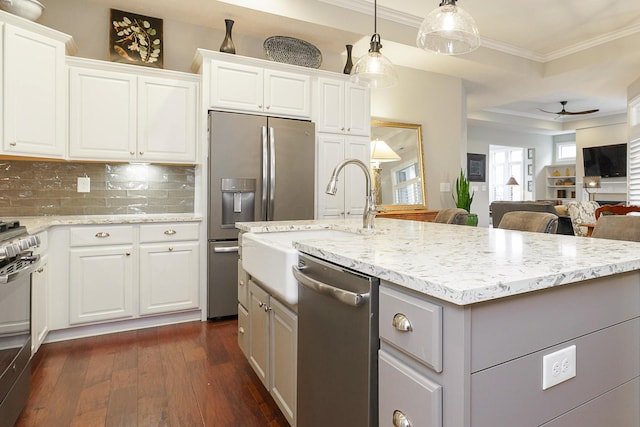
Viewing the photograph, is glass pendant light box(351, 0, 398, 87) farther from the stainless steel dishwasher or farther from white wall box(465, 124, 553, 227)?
white wall box(465, 124, 553, 227)

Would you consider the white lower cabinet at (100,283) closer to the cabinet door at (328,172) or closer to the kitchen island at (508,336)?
the cabinet door at (328,172)

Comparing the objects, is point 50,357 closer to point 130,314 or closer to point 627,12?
point 130,314

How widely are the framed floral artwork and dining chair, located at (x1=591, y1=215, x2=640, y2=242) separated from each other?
3.41 m

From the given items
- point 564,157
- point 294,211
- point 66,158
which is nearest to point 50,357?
point 66,158

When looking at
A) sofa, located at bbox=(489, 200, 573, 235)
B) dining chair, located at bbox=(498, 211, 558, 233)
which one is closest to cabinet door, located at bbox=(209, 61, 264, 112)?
dining chair, located at bbox=(498, 211, 558, 233)

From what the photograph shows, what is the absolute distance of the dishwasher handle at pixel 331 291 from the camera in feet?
3.39

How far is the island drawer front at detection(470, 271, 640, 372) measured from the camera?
2.61 feet

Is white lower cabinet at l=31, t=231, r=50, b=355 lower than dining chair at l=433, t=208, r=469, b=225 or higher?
lower

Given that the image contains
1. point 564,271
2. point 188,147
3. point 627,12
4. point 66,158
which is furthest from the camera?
point 627,12

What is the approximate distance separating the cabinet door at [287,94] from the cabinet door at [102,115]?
110 centimetres

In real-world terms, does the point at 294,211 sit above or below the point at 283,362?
above

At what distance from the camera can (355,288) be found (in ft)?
3.54

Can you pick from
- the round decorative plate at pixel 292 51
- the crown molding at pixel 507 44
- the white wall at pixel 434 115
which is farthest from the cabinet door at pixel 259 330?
the white wall at pixel 434 115

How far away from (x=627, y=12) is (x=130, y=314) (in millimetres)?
5388
